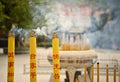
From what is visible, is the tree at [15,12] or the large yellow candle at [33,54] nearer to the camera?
the large yellow candle at [33,54]

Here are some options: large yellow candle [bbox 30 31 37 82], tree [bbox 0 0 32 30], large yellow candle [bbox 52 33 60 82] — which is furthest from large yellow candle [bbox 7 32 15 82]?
tree [bbox 0 0 32 30]

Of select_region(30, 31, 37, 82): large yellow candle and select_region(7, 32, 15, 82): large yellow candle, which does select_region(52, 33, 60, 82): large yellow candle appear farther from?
select_region(7, 32, 15, 82): large yellow candle

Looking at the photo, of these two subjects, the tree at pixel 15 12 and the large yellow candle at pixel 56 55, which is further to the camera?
the tree at pixel 15 12

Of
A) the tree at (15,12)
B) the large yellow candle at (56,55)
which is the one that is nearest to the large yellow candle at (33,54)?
the large yellow candle at (56,55)

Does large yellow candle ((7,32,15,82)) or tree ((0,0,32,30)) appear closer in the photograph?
large yellow candle ((7,32,15,82))

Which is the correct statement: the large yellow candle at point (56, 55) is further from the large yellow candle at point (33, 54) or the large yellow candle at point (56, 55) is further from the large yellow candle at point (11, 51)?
the large yellow candle at point (11, 51)

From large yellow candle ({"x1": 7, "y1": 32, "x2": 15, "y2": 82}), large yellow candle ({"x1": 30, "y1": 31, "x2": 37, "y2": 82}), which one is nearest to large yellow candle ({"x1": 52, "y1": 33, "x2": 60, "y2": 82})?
large yellow candle ({"x1": 30, "y1": 31, "x2": 37, "y2": 82})

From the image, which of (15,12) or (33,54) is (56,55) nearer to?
(33,54)

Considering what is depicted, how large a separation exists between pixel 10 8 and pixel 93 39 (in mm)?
4269

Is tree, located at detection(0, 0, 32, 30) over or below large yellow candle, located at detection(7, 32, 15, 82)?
over

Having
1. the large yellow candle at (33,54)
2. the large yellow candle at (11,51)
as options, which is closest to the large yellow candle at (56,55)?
the large yellow candle at (33,54)

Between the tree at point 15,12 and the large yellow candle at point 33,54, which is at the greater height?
the tree at point 15,12

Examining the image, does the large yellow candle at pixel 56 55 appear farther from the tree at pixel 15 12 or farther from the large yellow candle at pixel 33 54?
the tree at pixel 15 12

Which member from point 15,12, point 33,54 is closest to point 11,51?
point 33,54
